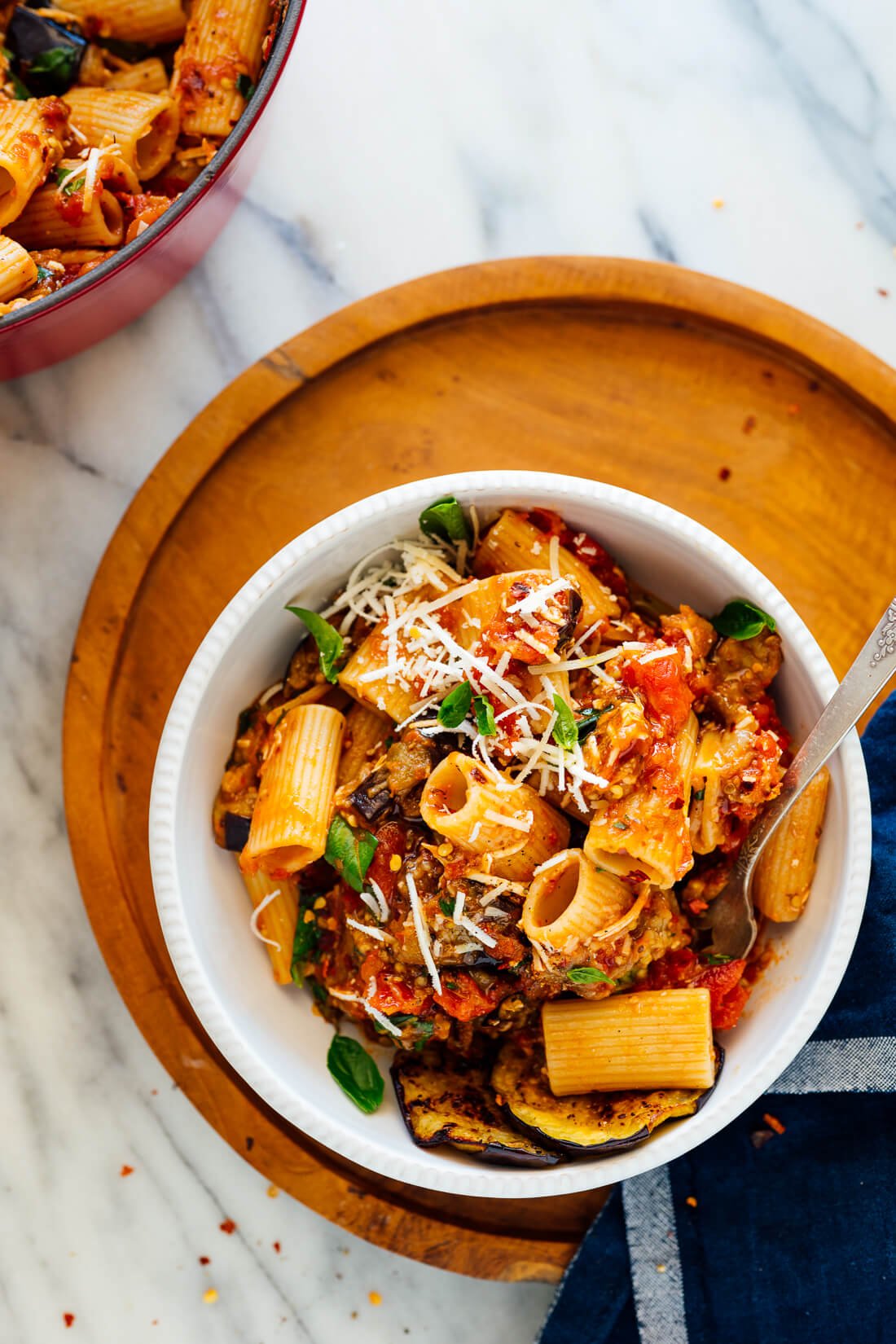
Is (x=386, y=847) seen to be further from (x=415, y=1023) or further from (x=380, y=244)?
(x=380, y=244)

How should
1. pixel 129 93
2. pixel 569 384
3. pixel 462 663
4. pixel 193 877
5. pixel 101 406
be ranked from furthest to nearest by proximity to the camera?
1. pixel 101 406
2. pixel 569 384
3. pixel 129 93
4. pixel 193 877
5. pixel 462 663

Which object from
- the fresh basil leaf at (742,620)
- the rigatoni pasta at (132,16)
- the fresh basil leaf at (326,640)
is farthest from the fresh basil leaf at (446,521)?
the rigatoni pasta at (132,16)

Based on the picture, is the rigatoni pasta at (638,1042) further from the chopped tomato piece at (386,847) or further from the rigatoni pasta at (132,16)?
the rigatoni pasta at (132,16)

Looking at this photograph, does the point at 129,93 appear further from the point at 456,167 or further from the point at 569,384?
the point at 569,384

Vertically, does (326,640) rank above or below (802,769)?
above

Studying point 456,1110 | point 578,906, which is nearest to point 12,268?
point 578,906

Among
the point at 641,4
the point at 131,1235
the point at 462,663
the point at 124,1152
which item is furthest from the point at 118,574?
the point at 641,4

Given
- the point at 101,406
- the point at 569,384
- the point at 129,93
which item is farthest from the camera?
the point at 101,406

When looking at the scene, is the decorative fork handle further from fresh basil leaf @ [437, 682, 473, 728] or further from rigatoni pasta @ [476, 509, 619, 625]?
fresh basil leaf @ [437, 682, 473, 728]
